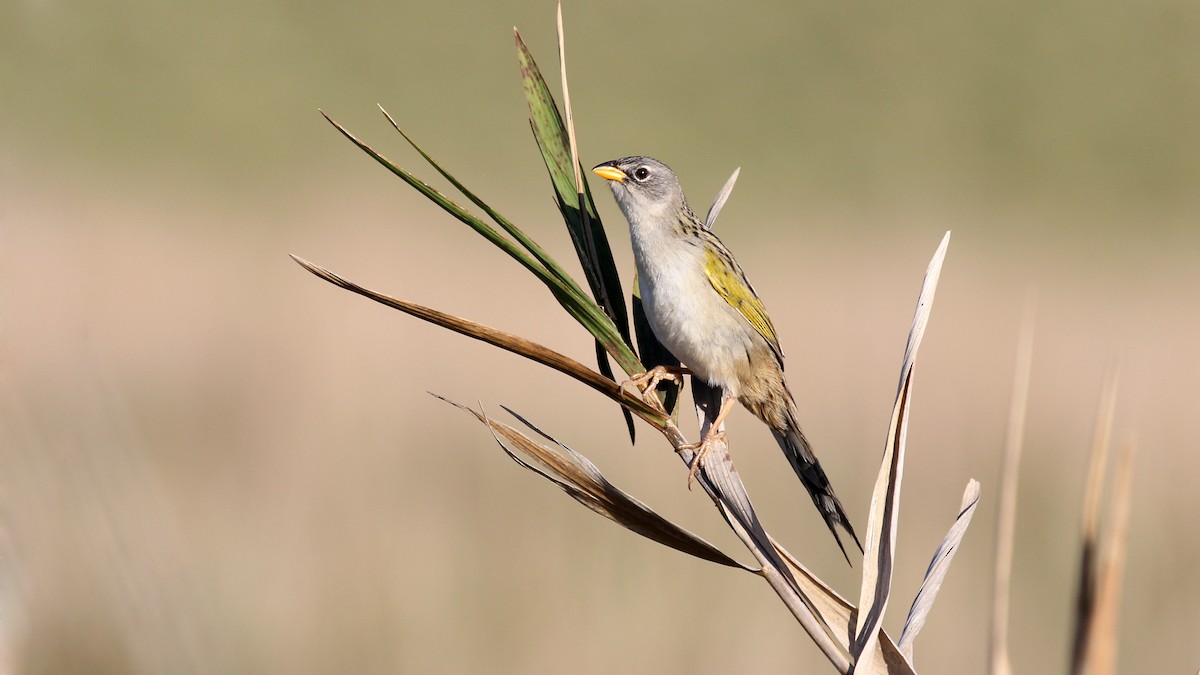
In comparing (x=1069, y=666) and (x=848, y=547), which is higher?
(x=848, y=547)

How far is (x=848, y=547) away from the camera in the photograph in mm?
6254

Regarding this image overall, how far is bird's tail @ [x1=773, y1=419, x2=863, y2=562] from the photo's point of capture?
2.60 metres

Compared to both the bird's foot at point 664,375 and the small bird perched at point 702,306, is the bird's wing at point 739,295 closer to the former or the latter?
the small bird perched at point 702,306

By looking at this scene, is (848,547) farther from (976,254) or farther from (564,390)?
(976,254)

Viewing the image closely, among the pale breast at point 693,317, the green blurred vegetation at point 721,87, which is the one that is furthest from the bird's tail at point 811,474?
the green blurred vegetation at point 721,87

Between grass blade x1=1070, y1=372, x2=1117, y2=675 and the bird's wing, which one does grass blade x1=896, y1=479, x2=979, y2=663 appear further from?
the bird's wing

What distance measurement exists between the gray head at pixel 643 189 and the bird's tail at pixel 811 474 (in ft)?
2.81

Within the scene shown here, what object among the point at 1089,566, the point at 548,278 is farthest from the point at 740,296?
the point at 1089,566

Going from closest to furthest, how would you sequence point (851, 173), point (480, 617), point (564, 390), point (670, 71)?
point (480, 617) → point (564, 390) → point (851, 173) → point (670, 71)

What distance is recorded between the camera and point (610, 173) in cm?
374

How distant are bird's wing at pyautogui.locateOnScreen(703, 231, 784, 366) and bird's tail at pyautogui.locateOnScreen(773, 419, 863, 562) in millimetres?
390

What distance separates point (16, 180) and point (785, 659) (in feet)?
15.4

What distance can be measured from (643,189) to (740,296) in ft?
1.58

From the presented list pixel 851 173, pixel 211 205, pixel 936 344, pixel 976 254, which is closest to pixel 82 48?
pixel 211 205
